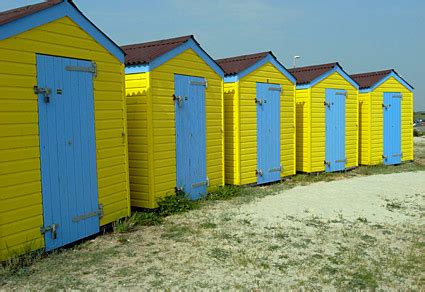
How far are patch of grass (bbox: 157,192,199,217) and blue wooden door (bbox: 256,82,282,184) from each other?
2823mm

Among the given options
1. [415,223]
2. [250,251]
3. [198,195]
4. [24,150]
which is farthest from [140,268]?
[415,223]

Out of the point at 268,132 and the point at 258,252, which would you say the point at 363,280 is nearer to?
the point at 258,252

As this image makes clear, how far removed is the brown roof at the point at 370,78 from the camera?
13873 millimetres

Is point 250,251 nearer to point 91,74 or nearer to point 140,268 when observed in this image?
point 140,268

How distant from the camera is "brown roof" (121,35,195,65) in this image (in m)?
7.62

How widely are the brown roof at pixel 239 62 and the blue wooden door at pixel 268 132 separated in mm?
565

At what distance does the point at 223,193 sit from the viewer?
906cm

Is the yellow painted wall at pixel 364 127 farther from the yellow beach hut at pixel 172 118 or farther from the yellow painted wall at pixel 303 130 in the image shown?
the yellow beach hut at pixel 172 118

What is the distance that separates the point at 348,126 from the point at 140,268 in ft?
31.8

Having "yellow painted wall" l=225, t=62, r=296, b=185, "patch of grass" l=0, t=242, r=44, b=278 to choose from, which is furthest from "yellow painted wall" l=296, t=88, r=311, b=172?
"patch of grass" l=0, t=242, r=44, b=278

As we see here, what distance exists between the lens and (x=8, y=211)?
4.88 metres

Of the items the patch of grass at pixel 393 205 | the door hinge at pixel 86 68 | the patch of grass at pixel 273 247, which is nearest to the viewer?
the patch of grass at pixel 273 247

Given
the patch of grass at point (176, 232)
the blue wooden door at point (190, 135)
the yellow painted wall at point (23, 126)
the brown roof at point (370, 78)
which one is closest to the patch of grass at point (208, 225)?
the patch of grass at point (176, 232)

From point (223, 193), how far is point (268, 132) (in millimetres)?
2394
